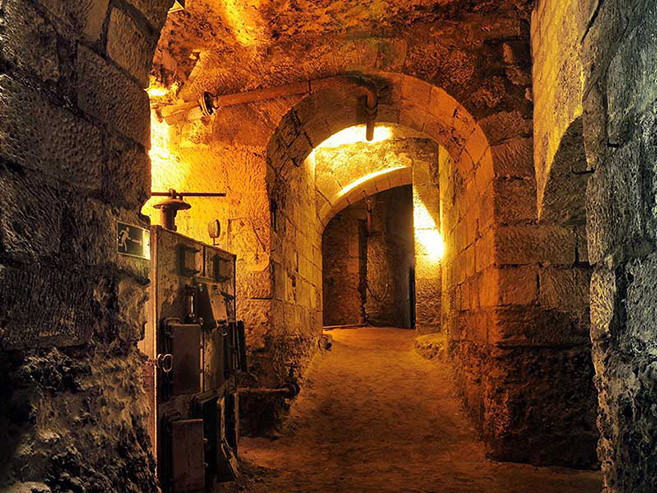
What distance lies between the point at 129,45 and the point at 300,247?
428 centimetres

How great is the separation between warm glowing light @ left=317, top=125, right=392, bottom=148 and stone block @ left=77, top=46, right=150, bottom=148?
17.8 ft

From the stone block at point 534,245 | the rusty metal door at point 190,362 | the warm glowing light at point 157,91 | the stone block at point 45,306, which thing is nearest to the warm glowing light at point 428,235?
the stone block at point 534,245

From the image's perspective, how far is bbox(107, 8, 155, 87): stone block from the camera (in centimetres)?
173

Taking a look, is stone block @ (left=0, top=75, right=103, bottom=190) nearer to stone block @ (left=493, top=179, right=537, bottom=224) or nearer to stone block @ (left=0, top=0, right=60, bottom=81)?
stone block @ (left=0, top=0, right=60, bottom=81)

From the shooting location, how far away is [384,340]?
889cm

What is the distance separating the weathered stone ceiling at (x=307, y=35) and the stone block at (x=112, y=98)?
2.17 metres

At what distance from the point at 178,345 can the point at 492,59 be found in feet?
9.84

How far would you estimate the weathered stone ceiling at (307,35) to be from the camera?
3.86m

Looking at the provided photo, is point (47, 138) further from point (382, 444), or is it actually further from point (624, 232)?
point (382, 444)

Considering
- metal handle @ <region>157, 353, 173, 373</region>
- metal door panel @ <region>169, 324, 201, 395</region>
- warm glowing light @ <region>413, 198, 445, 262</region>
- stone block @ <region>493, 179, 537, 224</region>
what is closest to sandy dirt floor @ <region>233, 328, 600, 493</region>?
metal door panel @ <region>169, 324, 201, 395</region>

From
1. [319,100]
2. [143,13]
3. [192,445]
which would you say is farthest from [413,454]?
[143,13]

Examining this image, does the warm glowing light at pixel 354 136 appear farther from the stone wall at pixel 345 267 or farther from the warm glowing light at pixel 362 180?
the stone wall at pixel 345 267

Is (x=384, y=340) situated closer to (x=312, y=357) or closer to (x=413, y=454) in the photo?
(x=312, y=357)

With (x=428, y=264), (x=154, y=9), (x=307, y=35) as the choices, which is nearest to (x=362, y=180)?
(x=428, y=264)
